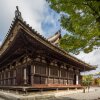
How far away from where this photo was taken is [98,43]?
1338 centimetres

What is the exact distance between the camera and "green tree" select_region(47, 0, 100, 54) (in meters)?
11.5

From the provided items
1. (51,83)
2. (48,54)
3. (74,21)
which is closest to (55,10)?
(74,21)

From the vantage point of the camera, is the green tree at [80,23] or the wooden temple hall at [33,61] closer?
the green tree at [80,23]

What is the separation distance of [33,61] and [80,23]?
24.4ft

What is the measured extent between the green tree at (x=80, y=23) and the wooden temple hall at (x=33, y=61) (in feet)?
13.4

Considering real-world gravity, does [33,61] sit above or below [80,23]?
below

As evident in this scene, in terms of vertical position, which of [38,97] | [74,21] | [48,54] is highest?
[74,21]

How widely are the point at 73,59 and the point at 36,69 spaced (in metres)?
5.65

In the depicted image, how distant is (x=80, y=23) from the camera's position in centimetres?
1229

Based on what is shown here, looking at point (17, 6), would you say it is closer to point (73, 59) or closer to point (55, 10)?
point (55, 10)

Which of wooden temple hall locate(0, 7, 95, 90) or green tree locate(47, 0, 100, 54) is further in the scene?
wooden temple hall locate(0, 7, 95, 90)

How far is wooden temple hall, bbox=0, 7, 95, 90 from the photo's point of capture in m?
17.6

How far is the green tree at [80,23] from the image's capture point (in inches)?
452

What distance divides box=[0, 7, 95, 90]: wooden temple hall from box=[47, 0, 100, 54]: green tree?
4089mm
